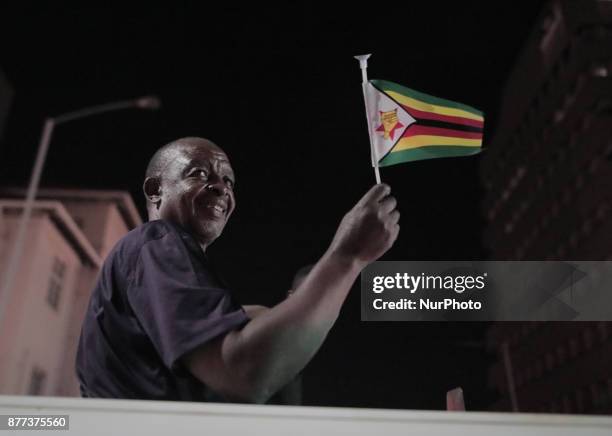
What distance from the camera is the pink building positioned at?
1098 mm

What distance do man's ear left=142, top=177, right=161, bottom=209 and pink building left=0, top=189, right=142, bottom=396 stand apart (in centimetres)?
11

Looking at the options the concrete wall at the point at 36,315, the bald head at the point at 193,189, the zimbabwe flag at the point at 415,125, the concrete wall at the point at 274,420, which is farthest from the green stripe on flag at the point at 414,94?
the concrete wall at the point at 36,315

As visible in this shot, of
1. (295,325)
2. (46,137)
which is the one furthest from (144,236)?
(46,137)

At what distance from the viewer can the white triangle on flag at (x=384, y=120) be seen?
39.4 inches

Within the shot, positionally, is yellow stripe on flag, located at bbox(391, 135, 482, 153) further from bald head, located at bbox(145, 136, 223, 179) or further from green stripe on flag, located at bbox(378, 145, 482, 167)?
bald head, located at bbox(145, 136, 223, 179)

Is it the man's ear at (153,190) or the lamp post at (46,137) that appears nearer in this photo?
the man's ear at (153,190)

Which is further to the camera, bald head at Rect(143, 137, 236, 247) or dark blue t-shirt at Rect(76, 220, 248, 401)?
bald head at Rect(143, 137, 236, 247)

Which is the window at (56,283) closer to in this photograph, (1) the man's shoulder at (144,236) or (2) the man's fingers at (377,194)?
(1) the man's shoulder at (144,236)

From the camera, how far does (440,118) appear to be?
108cm

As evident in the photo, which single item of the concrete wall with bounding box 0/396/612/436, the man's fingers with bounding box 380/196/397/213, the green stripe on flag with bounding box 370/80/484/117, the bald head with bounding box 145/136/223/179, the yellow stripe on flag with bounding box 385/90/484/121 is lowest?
the concrete wall with bounding box 0/396/612/436

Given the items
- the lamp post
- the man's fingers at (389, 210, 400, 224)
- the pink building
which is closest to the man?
the man's fingers at (389, 210, 400, 224)

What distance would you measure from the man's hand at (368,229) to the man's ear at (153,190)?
34cm

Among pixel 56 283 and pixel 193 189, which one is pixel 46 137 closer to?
pixel 56 283

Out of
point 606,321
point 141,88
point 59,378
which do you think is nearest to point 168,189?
point 59,378
